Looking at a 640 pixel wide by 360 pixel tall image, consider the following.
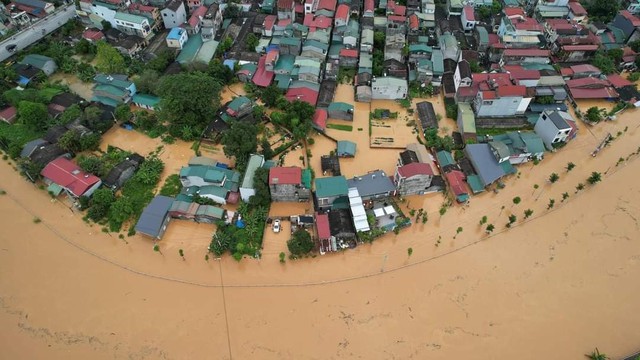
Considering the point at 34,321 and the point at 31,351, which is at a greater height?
the point at 34,321

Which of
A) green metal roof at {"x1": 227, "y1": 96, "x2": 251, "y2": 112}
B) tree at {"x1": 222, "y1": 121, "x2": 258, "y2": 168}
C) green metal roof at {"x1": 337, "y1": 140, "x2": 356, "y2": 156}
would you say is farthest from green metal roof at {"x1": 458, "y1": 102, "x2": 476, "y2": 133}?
green metal roof at {"x1": 227, "y1": 96, "x2": 251, "y2": 112}

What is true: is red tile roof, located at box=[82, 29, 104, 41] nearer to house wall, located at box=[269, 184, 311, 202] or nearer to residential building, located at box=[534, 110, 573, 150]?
house wall, located at box=[269, 184, 311, 202]

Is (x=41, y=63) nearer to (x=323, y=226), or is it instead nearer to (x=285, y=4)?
(x=285, y=4)

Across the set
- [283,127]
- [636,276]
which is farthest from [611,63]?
[283,127]

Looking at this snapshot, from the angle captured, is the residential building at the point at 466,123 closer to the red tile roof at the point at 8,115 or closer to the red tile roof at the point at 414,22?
the red tile roof at the point at 414,22

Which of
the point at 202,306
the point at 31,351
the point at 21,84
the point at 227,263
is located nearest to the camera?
the point at 31,351

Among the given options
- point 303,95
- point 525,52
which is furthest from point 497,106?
point 303,95

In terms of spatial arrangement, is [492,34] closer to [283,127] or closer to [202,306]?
[283,127]
